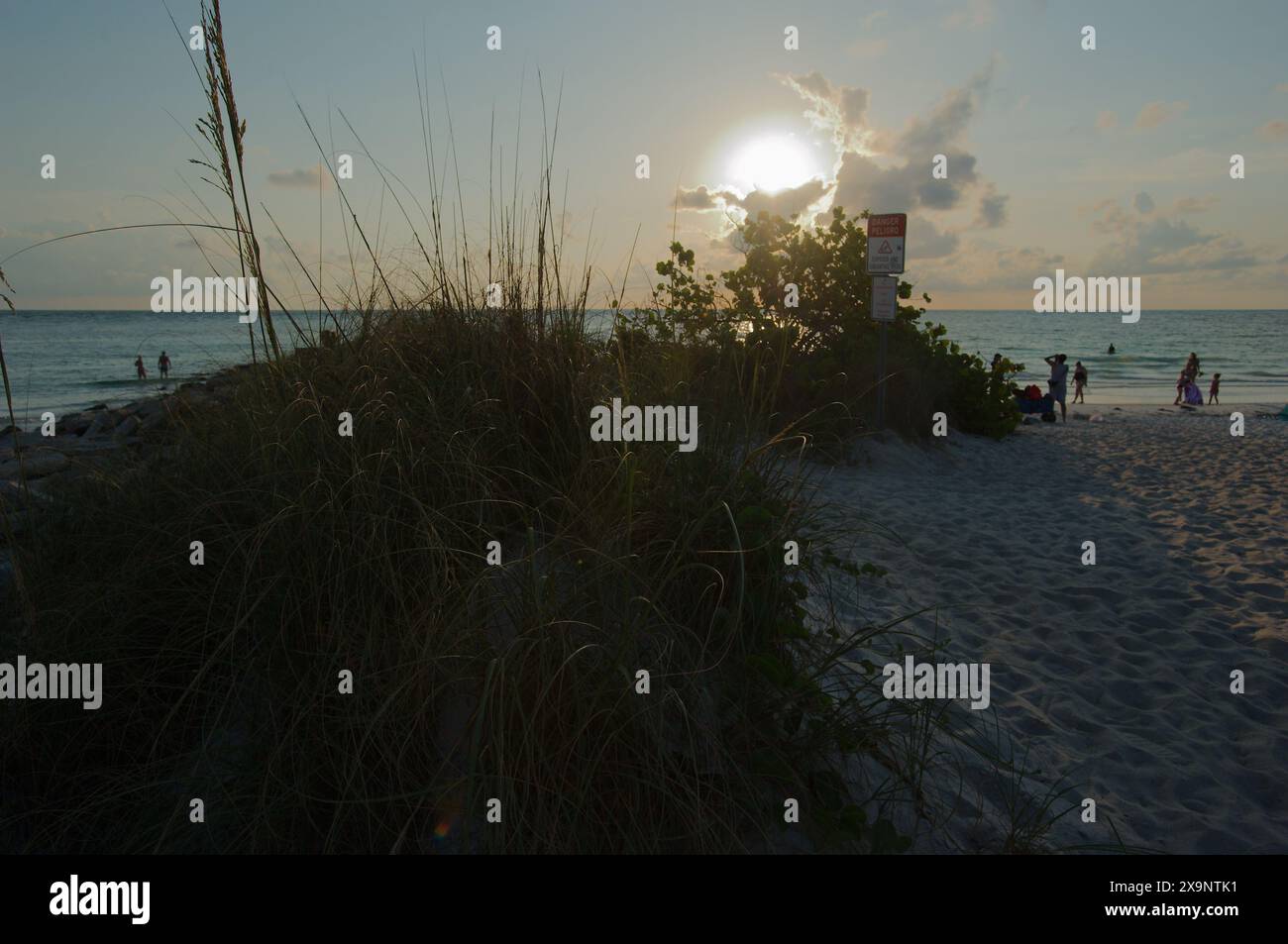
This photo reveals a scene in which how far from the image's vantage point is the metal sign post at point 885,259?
978 centimetres

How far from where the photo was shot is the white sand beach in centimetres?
308

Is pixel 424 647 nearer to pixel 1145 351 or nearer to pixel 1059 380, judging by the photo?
pixel 1059 380

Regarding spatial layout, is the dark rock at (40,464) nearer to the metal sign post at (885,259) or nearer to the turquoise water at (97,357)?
the turquoise water at (97,357)

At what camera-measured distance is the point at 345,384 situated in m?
3.13

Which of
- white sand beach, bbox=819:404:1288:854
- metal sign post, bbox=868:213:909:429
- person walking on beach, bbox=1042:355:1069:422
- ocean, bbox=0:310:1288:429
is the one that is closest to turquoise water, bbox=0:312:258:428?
ocean, bbox=0:310:1288:429

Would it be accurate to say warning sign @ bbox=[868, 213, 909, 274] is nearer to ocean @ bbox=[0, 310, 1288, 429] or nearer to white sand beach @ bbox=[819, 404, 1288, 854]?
white sand beach @ bbox=[819, 404, 1288, 854]

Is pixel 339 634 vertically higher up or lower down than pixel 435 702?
higher up

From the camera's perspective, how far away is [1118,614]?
4871 mm

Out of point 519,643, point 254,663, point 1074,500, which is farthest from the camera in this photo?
point 1074,500

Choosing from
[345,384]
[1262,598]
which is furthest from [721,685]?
→ [1262,598]

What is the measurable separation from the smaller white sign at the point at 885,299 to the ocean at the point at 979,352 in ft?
25.0
